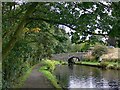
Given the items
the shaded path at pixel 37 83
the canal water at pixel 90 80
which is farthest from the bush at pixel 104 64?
the shaded path at pixel 37 83

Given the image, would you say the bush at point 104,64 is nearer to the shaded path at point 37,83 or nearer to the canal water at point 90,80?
the canal water at point 90,80

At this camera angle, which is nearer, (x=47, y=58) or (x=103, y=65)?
(x=47, y=58)

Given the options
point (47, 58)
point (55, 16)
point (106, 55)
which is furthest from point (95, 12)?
point (106, 55)

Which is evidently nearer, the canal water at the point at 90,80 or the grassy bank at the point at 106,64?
the canal water at the point at 90,80

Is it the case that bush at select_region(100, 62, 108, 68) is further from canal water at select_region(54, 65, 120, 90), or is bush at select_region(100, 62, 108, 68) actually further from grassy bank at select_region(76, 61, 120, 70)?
canal water at select_region(54, 65, 120, 90)

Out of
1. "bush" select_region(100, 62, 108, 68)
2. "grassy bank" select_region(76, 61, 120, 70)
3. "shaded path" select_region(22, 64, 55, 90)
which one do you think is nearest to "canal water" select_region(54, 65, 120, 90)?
"shaded path" select_region(22, 64, 55, 90)

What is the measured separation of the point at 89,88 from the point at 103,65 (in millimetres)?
11308

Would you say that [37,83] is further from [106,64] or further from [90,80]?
[106,64]

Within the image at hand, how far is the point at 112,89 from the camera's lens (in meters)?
11.7

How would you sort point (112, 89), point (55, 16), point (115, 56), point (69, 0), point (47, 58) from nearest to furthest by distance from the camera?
point (69, 0)
point (55, 16)
point (112, 89)
point (47, 58)
point (115, 56)

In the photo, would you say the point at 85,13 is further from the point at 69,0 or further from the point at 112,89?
the point at 112,89

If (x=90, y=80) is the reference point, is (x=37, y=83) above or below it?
above

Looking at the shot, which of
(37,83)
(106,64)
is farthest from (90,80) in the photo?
(106,64)

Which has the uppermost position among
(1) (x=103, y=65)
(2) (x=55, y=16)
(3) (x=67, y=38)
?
(2) (x=55, y=16)
